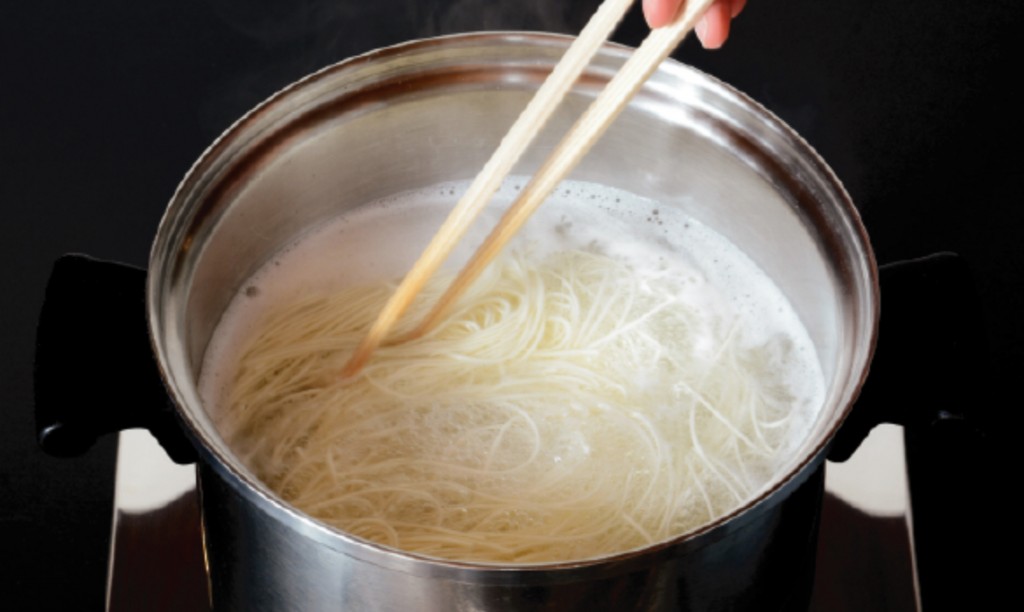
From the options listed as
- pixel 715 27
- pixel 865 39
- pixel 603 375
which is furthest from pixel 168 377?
pixel 865 39

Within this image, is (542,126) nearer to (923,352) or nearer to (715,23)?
(715,23)

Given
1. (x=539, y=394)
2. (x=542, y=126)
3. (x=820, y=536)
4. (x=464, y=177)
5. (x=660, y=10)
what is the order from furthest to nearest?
(x=464, y=177) → (x=820, y=536) → (x=539, y=394) → (x=542, y=126) → (x=660, y=10)

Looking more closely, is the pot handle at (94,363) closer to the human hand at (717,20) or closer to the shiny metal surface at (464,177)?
the shiny metal surface at (464,177)

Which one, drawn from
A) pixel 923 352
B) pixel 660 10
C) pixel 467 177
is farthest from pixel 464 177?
pixel 923 352

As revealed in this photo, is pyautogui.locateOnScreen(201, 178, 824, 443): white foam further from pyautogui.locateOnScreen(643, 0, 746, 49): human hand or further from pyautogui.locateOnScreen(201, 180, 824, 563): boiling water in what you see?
pyautogui.locateOnScreen(643, 0, 746, 49): human hand

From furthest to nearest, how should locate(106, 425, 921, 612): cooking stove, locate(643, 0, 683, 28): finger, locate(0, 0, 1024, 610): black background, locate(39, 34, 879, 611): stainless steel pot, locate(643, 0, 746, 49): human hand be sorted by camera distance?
locate(0, 0, 1024, 610): black background → locate(106, 425, 921, 612): cooking stove → locate(643, 0, 746, 49): human hand → locate(643, 0, 683, 28): finger → locate(39, 34, 879, 611): stainless steel pot

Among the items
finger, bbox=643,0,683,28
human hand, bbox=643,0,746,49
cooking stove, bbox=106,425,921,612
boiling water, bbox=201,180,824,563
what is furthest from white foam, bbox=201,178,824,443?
finger, bbox=643,0,683,28

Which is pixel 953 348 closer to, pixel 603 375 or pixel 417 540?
pixel 603 375
